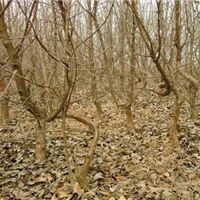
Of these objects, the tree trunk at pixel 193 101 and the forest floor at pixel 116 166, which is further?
the tree trunk at pixel 193 101

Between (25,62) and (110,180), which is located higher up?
(25,62)

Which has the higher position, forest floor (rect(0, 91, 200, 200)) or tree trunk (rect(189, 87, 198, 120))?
tree trunk (rect(189, 87, 198, 120))

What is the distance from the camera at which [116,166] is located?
16.8 ft

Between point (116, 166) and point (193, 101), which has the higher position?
point (193, 101)

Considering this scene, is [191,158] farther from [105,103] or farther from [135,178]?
[105,103]

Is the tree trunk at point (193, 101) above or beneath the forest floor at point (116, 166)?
above

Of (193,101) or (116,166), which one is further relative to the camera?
(193,101)

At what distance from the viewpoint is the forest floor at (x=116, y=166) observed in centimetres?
418

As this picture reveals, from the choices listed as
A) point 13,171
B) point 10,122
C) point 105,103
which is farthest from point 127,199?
point 105,103

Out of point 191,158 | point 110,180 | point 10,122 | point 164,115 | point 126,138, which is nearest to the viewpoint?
point 110,180

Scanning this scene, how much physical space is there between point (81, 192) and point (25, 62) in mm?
4952

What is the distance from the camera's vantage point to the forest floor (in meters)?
4.18

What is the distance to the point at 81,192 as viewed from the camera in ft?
13.1

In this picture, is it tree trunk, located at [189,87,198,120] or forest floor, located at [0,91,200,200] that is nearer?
forest floor, located at [0,91,200,200]
